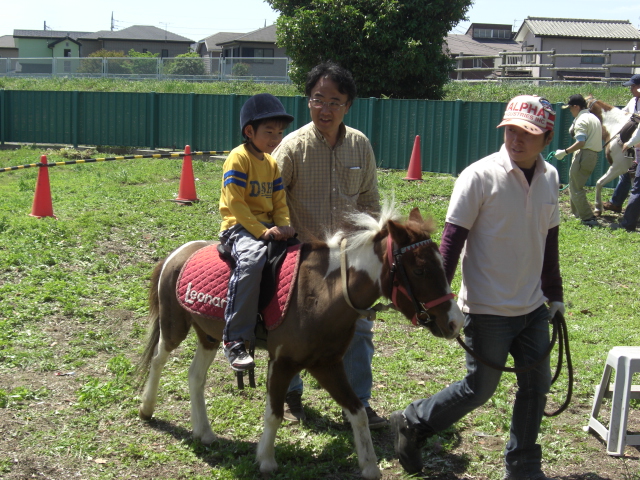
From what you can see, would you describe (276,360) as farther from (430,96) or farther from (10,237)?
(430,96)

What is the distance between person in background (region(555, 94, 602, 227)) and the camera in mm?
11328

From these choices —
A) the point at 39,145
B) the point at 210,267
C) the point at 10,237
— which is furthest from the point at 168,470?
the point at 39,145

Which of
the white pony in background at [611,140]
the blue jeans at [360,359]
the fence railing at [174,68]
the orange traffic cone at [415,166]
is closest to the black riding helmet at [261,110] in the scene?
the blue jeans at [360,359]

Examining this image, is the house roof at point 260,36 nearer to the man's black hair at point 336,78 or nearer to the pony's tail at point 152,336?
the pony's tail at point 152,336

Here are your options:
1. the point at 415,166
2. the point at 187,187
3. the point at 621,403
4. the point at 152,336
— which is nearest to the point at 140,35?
the point at 415,166

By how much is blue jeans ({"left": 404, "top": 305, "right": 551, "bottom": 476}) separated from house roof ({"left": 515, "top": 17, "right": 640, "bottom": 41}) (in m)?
52.7

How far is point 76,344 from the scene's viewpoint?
237 inches

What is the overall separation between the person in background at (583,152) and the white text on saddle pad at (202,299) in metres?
8.77

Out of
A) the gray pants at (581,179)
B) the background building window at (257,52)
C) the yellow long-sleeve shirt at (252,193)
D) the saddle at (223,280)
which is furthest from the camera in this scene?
the background building window at (257,52)

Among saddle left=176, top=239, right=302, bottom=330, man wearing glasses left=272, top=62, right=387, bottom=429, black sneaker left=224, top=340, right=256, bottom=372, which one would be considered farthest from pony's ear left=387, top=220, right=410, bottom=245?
black sneaker left=224, top=340, right=256, bottom=372

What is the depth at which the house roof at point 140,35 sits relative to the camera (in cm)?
6881

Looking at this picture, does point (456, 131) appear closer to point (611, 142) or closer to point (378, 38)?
point (611, 142)

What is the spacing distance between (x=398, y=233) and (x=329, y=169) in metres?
1.30

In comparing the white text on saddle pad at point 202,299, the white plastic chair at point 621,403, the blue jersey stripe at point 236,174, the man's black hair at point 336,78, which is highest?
the man's black hair at point 336,78
